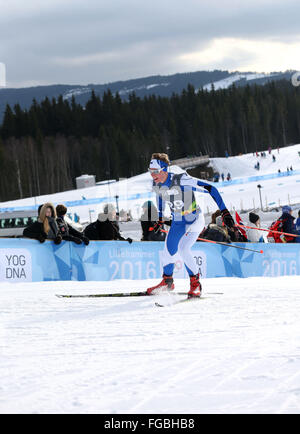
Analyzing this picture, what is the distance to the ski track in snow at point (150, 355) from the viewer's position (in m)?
2.87

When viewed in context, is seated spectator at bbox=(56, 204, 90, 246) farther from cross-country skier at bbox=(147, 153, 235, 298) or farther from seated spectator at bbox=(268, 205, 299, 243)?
seated spectator at bbox=(268, 205, 299, 243)

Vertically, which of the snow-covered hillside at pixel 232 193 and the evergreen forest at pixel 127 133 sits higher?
the evergreen forest at pixel 127 133

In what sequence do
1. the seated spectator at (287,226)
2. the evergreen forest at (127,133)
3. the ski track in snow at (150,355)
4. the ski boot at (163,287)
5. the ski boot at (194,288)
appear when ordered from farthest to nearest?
the evergreen forest at (127,133) → the seated spectator at (287,226) → the ski boot at (163,287) → the ski boot at (194,288) → the ski track in snow at (150,355)

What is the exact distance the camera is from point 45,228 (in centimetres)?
809

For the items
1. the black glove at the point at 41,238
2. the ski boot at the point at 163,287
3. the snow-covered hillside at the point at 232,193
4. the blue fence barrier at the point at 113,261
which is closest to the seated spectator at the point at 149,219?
the blue fence barrier at the point at 113,261

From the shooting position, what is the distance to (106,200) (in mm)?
42688

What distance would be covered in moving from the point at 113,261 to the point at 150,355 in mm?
4780

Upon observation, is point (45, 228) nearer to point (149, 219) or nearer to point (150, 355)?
point (149, 219)

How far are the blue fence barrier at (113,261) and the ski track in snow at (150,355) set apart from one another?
6.41ft

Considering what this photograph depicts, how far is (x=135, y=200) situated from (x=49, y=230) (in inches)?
1338

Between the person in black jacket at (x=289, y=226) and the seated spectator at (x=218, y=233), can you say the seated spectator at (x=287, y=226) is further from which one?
the seated spectator at (x=218, y=233)

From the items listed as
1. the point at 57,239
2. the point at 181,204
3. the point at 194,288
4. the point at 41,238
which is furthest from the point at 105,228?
the point at 194,288

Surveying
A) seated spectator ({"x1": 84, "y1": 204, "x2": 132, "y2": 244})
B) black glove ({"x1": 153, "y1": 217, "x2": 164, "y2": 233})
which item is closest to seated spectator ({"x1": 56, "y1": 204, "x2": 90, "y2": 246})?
seated spectator ({"x1": 84, "y1": 204, "x2": 132, "y2": 244})
